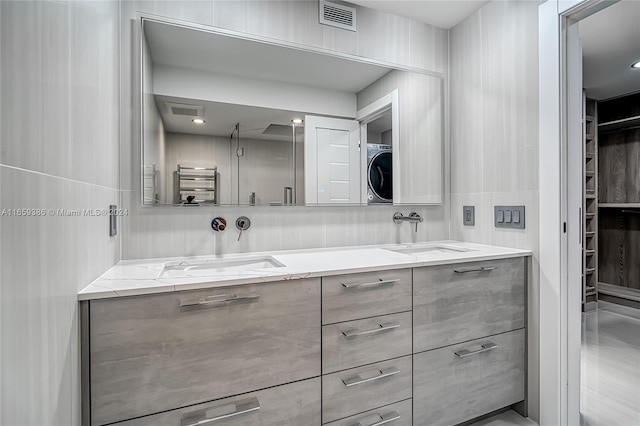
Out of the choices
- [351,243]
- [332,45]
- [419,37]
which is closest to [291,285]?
[351,243]

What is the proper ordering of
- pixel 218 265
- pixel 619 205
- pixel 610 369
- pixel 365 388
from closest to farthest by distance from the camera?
pixel 365 388
pixel 218 265
pixel 610 369
pixel 619 205

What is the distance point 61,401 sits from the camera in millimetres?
796

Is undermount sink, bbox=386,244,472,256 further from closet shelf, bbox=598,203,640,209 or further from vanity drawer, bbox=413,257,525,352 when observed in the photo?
closet shelf, bbox=598,203,640,209

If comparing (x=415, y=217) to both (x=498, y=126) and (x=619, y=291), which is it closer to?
(x=498, y=126)

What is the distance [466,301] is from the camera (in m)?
1.55

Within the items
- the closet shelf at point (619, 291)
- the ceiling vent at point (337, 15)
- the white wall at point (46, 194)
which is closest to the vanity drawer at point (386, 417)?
the white wall at point (46, 194)

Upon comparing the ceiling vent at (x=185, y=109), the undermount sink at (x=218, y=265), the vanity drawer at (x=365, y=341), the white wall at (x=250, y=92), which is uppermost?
the white wall at (x=250, y=92)

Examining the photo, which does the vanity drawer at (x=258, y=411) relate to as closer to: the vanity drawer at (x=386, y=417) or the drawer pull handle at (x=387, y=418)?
the vanity drawer at (x=386, y=417)

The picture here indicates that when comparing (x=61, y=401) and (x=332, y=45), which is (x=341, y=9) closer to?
(x=332, y=45)

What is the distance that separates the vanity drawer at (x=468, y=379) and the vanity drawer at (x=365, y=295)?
0.93ft

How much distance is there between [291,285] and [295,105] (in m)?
1.06

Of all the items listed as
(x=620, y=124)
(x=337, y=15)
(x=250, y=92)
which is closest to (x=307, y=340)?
(x=250, y=92)

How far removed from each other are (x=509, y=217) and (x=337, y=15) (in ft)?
5.10

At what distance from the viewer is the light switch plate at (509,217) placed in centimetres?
176
